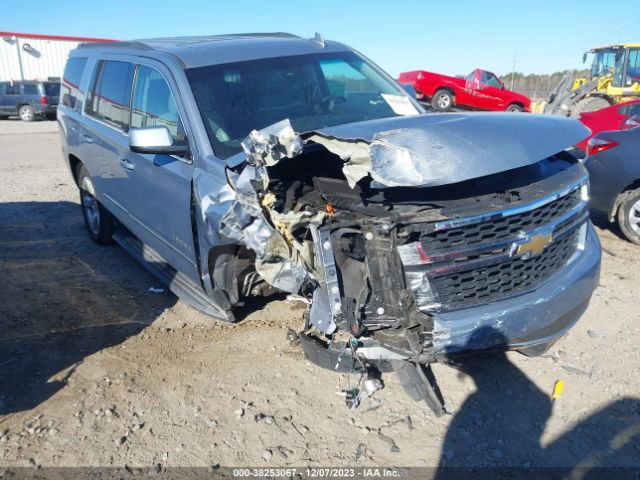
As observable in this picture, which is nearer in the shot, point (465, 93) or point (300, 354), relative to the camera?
point (300, 354)

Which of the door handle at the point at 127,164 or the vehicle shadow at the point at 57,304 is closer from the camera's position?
the vehicle shadow at the point at 57,304

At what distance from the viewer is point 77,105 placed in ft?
18.9

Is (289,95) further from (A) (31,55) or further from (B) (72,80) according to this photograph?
(A) (31,55)

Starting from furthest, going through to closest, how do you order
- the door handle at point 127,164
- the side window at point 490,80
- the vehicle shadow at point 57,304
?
the side window at point 490,80, the door handle at point 127,164, the vehicle shadow at point 57,304

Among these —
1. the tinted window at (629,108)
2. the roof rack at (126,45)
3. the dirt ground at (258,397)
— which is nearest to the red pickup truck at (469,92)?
the tinted window at (629,108)

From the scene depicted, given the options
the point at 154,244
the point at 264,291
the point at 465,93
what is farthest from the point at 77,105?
the point at 465,93

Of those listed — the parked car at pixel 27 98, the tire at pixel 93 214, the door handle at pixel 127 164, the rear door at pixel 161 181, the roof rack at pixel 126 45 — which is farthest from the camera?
the parked car at pixel 27 98

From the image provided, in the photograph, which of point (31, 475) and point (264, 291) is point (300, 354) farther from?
point (31, 475)

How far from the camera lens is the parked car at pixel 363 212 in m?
2.69

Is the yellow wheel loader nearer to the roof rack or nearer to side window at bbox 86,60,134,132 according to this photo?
the roof rack

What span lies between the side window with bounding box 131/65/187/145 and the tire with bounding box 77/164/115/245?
1591 millimetres

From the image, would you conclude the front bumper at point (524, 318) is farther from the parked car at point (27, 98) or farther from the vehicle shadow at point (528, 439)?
the parked car at point (27, 98)

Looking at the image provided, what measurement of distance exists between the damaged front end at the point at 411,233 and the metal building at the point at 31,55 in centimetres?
3566

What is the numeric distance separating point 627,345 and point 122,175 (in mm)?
4134
